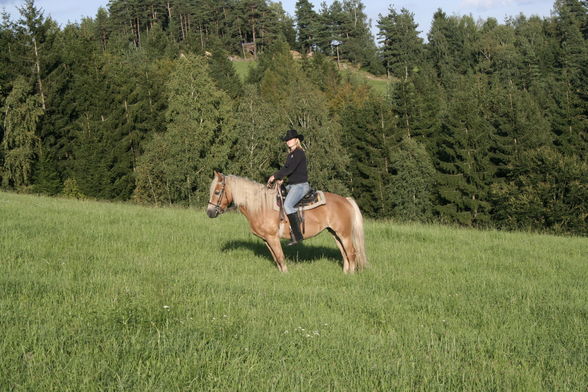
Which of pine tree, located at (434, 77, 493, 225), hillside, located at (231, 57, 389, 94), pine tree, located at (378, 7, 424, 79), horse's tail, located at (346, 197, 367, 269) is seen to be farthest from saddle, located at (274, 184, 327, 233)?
pine tree, located at (378, 7, 424, 79)

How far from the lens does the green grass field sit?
15.8 ft

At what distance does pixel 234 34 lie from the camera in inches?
4872

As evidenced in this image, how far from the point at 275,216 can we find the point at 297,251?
237 cm

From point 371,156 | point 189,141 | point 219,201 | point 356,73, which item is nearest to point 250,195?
point 219,201

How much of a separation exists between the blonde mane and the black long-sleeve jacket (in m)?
0.51

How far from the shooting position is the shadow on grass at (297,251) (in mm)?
11891

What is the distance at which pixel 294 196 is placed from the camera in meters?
10.2

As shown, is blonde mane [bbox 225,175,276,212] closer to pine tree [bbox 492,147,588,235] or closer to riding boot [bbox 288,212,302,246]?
riding boot [bbox 288,212,302,246]

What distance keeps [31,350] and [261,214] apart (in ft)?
18.5

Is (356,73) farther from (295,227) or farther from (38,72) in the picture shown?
(295,227)

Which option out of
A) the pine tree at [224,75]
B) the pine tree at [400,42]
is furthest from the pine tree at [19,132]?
the pine tree at [400,42]

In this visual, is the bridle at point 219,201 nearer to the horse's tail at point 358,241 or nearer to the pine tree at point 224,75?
the horse's tail at point 358,241

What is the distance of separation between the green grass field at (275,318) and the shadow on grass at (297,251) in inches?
3.4

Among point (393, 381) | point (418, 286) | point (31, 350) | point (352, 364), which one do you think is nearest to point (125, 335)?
point (31, 350)
